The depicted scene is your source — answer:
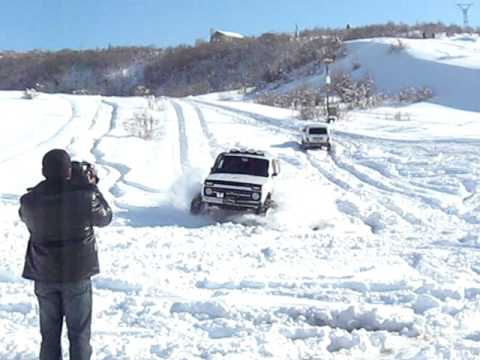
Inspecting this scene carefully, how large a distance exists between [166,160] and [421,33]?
6069cm

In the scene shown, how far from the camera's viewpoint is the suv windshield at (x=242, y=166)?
52.3ft

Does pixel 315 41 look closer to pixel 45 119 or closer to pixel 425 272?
pixel 45 119

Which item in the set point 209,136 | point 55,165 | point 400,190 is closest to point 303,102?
point 209,136

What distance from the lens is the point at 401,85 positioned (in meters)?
57.3

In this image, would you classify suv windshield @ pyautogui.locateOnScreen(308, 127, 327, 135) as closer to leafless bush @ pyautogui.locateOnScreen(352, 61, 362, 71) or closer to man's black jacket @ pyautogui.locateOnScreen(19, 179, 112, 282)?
man's black jacket @ pyautogui.locateOnScreen(19, 179, 112, 282)

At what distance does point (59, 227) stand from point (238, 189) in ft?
32.9

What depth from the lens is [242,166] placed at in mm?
16141

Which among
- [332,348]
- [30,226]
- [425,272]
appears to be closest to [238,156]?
[425,272]

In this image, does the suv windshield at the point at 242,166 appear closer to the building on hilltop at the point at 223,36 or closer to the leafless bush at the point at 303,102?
the leafless bush at the point at 303,102

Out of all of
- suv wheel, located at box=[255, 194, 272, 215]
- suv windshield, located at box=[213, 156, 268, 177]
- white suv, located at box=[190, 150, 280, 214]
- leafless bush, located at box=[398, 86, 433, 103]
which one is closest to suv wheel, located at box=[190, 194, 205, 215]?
white suv, located at box=[190, 150, 280, 214]

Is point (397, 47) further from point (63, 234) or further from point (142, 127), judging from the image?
point (63, 234)

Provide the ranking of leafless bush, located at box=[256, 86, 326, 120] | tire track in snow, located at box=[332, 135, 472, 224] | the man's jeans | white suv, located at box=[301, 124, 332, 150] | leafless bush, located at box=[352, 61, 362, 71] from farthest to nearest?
leafless bush, located at box=[352, 61, 362, 71], leafless bush, located at box=[256, 86, 326, 120], white suv, located at box=[301, 124, 332, 150], tire track in snow, located at box=[332, 135, 472, 224], the man's jeans

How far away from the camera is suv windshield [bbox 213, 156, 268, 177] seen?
15.9m

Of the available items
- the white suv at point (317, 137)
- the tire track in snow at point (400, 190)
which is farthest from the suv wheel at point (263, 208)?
the white suv at point (317, 137)
